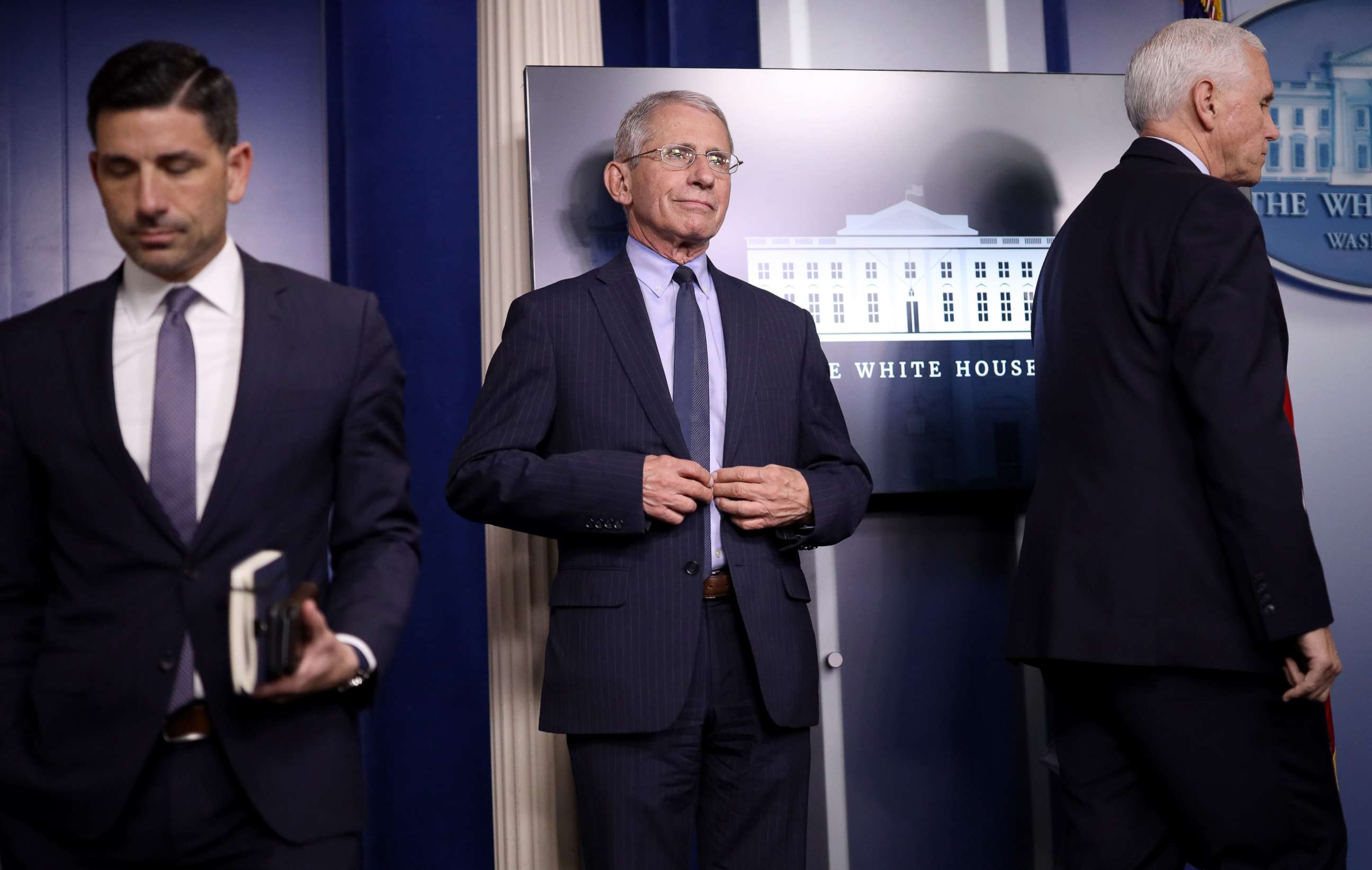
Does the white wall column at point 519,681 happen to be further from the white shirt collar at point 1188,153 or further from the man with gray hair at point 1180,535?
the white shirt collar at point 1188,153

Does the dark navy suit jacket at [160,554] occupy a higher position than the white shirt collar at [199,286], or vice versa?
the white shirt collar at [199,286]

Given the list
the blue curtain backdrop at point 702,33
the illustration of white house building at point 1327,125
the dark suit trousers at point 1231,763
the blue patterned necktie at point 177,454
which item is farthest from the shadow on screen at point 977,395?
the blue patterned necktie at point 177,454

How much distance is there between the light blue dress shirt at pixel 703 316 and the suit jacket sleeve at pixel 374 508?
2.52 feet

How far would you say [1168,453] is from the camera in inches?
76.2

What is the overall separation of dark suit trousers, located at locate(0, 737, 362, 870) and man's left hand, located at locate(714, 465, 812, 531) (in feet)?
3.21

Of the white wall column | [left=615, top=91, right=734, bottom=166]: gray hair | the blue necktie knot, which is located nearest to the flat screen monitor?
the white wall column

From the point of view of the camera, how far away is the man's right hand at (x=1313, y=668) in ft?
6.00

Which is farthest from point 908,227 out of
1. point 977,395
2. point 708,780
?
point 708,780

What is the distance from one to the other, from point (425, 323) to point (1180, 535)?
82.6 inches

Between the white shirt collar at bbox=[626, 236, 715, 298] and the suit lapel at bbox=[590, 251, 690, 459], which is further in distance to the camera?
the white shirt collar at bbox=[626, 236, 715, 298]

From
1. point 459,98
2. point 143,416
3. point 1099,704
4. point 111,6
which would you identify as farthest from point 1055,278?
point 111,6

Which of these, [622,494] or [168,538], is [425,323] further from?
[168,538]

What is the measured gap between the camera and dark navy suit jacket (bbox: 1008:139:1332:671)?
1.83m

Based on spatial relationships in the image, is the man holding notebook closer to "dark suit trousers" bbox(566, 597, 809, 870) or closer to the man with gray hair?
"dark suit trousers" bbox(566, 597, 809, 870)
